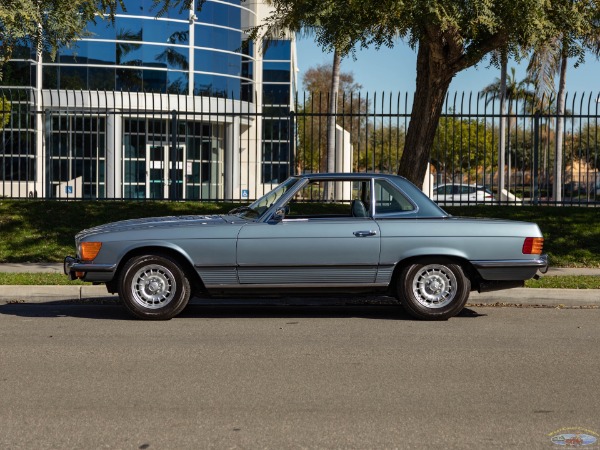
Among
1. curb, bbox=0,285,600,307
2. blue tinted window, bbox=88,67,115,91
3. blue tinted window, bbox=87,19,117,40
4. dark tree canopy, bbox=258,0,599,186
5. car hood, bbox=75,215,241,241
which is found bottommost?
curb, bbox=0,285,600,307

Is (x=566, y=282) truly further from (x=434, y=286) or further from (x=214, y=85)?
(x=214, y=85)

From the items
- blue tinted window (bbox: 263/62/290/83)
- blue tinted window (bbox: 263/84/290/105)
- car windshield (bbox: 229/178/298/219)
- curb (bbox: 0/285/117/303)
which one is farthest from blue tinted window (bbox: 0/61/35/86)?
car windshield (bbox: 229/178/298/219)

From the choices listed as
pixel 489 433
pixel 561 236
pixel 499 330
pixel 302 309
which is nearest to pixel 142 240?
pixel 302 309

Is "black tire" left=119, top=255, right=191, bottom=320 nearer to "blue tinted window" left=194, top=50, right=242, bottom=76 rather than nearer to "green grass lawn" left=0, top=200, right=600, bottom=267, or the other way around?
"green grass lawn" left=0, top=200, right=600, bottom=267

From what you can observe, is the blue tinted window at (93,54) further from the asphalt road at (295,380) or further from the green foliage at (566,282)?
the asphalt road at (295,380)

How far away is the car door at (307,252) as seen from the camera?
31.8ft

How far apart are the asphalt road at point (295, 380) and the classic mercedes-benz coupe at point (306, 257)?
361 mm

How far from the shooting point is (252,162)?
131ft

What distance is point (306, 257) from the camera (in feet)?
31.9

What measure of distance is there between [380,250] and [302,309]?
1774mm

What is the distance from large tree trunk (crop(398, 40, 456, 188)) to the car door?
606cm

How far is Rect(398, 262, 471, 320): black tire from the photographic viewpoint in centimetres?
983

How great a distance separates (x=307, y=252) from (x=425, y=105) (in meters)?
6.65

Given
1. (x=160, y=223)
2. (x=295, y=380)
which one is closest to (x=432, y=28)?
(x=160, y=223)
